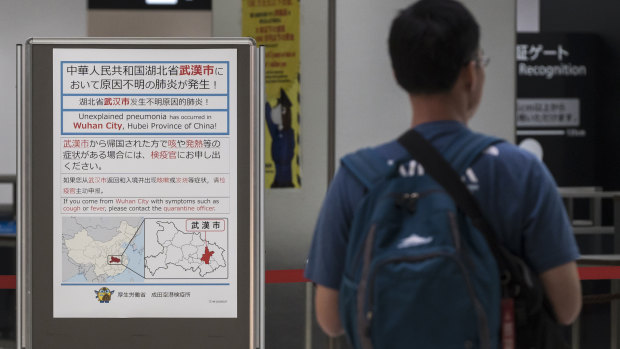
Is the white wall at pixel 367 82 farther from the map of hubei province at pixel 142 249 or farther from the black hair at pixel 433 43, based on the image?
the black hair at pixel 433 43

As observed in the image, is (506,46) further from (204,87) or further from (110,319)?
(110,319)

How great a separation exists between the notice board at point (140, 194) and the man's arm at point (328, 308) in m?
1.22

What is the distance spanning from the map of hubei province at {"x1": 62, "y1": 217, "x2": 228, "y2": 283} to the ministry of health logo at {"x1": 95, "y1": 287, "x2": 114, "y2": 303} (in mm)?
38

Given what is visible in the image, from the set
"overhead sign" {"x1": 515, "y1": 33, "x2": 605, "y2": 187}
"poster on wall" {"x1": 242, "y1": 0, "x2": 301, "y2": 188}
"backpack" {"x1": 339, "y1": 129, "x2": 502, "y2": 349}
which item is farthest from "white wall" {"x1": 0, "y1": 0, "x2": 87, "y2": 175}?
"backpack" {"x1": 339, "y1": 129, "x2": 502, "y2": 349}

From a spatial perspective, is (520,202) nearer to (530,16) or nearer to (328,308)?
(328,308)

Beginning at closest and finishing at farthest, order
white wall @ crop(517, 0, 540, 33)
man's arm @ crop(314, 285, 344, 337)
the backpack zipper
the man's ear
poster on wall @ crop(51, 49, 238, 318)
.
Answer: the backpack zipper < the man's ear < man's arm @ crop(314, 285, 344, 337) < poster on wall @ crop(51, 49, 238, 318) < white wall @ crop(517, 0, 540, 33)

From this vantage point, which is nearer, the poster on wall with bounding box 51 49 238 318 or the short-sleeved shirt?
the short-sleeved shirt

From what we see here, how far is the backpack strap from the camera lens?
4.71 feet

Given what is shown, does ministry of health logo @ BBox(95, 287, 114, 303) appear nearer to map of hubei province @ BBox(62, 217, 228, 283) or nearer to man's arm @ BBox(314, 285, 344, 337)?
map of hubei province @ BBox(62, 217, 228, 283)

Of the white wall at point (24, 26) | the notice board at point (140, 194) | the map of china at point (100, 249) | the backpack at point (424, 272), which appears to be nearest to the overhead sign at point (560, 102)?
the white wall at point (24, 26)

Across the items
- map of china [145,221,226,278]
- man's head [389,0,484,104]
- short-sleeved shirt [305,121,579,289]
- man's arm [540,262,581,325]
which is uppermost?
man's head [389,0,484,104]

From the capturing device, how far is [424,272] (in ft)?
4.32

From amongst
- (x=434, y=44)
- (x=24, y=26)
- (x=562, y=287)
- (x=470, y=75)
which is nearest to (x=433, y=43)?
(x=434, y=44)

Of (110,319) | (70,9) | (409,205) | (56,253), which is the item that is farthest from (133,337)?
(70,9)
